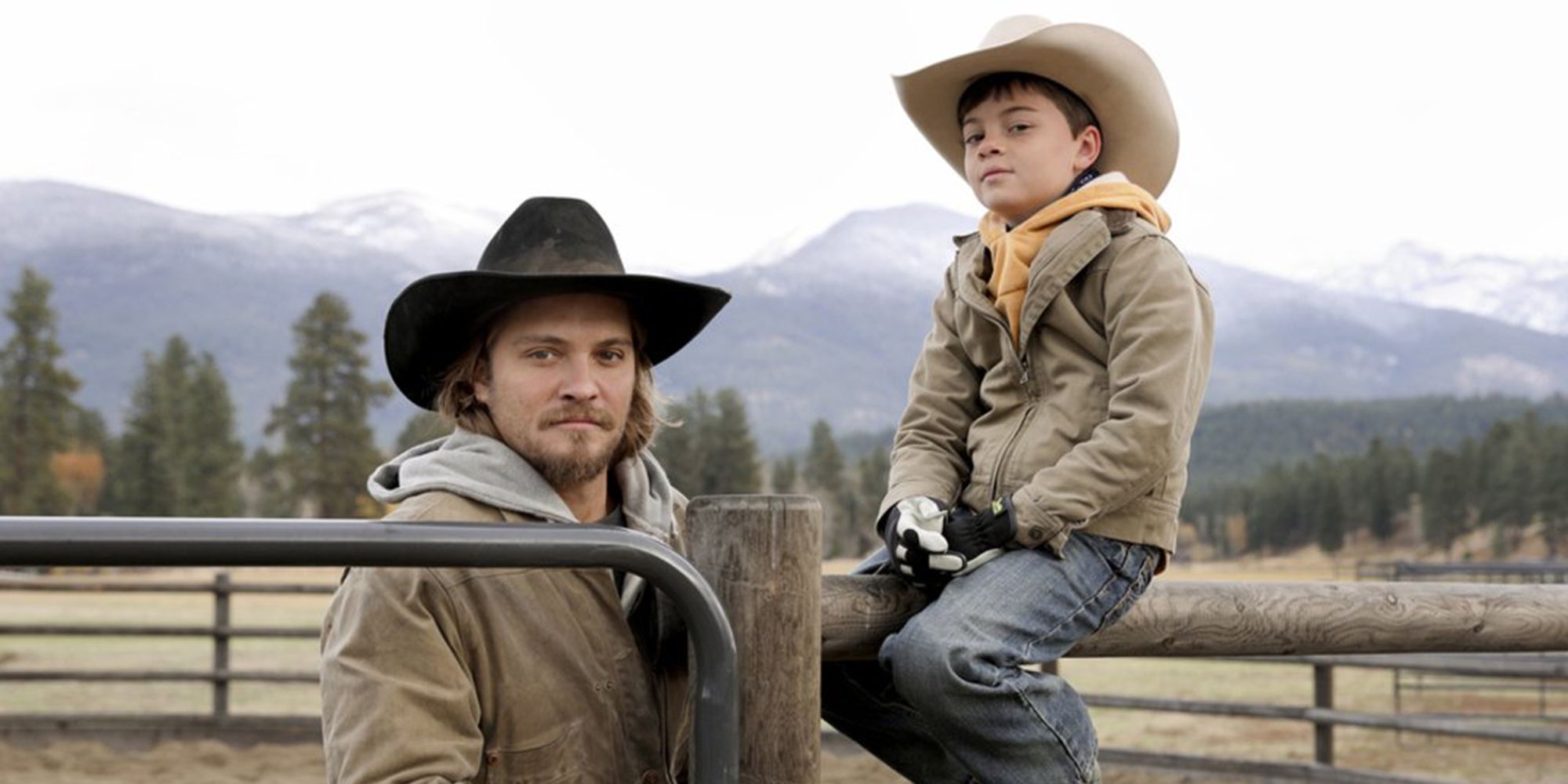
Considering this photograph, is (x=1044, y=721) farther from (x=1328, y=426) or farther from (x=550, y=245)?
(x=1328, y=426)

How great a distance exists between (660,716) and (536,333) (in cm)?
55

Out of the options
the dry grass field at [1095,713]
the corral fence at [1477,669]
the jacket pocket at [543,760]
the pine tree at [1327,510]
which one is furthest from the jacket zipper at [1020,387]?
the pine tree at [1327,510]

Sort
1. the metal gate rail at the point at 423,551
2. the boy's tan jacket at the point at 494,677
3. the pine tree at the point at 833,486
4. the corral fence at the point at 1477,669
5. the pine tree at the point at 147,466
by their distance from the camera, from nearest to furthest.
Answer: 1. the metal gate rail at the point at 423,551
2. the boy's tan jacket at the point at 494,677
3. the corral fence at the point at 1477,669
4. the pine tree at the point at 147,466
5. the pine tree at the point at 833,486

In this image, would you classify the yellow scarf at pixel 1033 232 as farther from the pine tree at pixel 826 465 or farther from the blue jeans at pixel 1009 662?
the pine tree at pixel 826 465

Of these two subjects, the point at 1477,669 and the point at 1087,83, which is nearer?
the point at 1087,83

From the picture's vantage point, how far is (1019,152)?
2475mm

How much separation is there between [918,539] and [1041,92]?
31.8 inches

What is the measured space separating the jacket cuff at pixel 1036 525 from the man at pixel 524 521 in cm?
→ 50

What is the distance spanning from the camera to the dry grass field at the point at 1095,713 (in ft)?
26.5

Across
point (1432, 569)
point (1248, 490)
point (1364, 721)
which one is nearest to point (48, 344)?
point (1432, 569)

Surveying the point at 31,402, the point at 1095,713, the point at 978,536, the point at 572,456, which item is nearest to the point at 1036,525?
the point at 978,536

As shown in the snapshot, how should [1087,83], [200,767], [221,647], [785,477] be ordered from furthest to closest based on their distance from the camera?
[785,477] → [221,647] → [200,767] → [1087,83]

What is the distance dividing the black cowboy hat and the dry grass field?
19.7 feet

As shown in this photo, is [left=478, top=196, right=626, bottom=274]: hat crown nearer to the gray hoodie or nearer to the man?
the man
